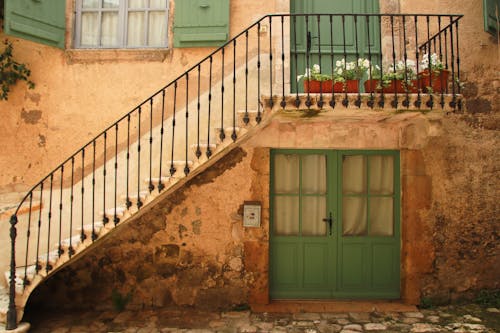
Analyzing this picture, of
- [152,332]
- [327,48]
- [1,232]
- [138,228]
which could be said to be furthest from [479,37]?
[1,232]

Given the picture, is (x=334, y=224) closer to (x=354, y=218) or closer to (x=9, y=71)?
(x=354, y=218)

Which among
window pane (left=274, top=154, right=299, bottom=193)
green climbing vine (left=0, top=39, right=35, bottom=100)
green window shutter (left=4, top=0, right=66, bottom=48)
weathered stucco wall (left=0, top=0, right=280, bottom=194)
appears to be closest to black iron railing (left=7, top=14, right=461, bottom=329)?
weathered stucco wall (left=0, top=0, right=280, bottom=194)

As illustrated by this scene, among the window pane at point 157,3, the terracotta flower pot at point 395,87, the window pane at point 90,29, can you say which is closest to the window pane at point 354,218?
the terracotta flower pot at point 395,87

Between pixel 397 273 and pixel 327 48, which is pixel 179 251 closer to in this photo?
pixel 397 273

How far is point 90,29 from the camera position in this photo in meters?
6.06

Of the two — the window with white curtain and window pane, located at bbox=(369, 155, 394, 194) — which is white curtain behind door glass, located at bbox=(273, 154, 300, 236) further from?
the window with white curtain

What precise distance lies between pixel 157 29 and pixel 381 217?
13.9 ft

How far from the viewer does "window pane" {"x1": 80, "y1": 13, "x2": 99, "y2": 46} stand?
6.04 metres

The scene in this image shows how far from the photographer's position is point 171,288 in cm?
564

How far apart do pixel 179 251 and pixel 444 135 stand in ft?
13.0

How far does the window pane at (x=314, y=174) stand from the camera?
19.1 ft

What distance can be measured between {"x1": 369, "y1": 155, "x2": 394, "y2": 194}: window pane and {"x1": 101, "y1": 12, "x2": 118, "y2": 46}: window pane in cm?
415

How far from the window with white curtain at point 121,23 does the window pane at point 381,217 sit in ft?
12.7

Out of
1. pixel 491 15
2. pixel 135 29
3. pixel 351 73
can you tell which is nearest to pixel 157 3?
pixel 135 29
